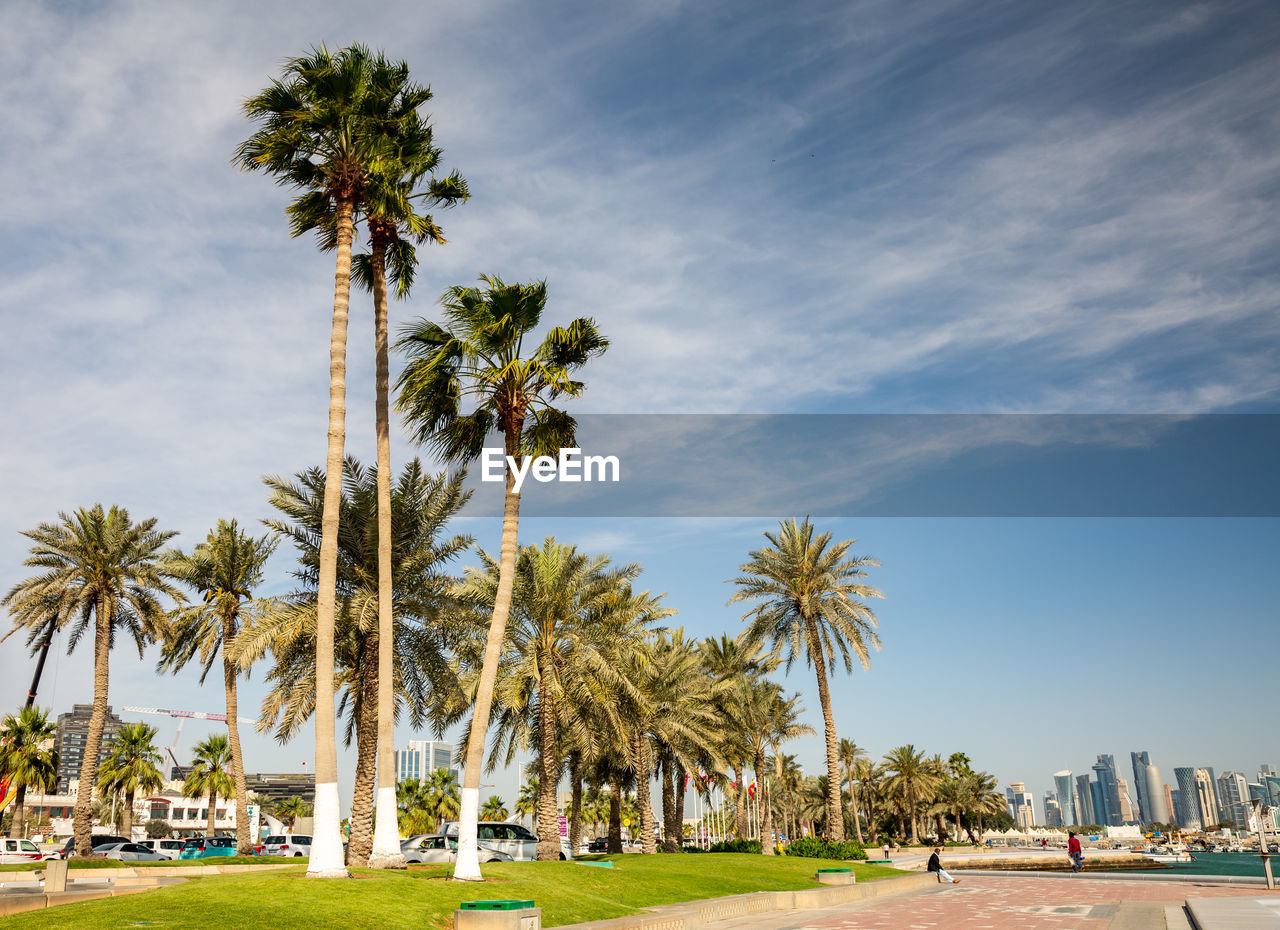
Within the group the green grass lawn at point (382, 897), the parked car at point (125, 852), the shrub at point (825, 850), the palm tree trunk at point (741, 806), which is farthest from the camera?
the palm tree trunk at point (741, 806)

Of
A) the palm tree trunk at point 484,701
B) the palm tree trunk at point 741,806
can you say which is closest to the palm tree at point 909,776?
the palm tree trunk at point 741,806

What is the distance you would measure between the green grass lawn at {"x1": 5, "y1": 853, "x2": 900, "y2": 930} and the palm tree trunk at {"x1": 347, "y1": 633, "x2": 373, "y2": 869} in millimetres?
2771

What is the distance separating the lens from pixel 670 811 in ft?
159

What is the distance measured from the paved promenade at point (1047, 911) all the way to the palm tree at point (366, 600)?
1202 cm

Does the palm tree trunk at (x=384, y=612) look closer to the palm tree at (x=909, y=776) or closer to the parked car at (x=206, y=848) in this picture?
the parked car at (x=206, y=848)

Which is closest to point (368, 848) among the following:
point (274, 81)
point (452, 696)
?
point (452, 696)

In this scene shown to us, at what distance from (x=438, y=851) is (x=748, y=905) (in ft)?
37.7

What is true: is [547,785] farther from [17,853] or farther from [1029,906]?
[17,853]

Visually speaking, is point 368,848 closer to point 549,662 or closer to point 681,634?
point 549,662

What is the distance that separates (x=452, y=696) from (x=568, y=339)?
44.8 feet

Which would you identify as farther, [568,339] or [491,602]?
[491,602]

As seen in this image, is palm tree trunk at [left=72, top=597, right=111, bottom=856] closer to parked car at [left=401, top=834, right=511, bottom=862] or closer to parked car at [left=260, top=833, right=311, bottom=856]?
parked car at [left=260, top=833, right=311, bottom=856]

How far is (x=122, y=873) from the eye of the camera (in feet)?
100

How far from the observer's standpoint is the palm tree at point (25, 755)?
167ft
